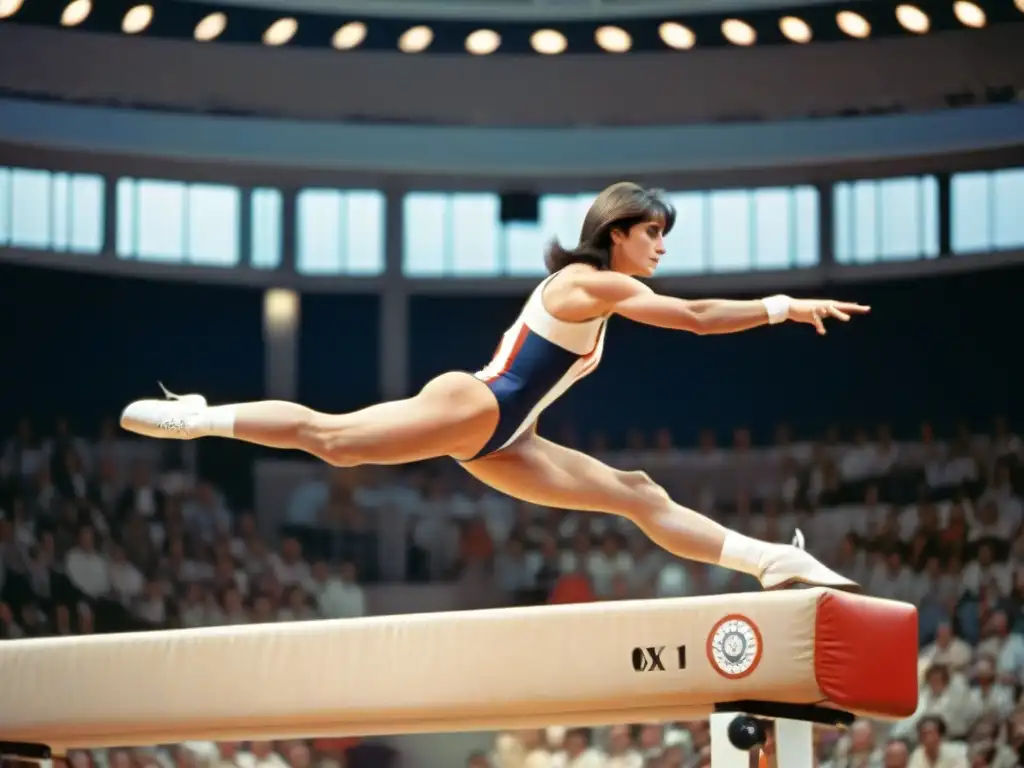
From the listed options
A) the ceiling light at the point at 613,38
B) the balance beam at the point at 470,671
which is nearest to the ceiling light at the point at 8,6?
the ceiling light at the point at 613,38

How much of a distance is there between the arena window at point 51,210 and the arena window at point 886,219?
736cm

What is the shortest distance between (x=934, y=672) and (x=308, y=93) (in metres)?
7.59

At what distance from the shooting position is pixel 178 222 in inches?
643

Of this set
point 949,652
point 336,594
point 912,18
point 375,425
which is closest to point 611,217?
point 375,425

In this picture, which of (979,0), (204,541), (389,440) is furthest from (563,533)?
(389,440)

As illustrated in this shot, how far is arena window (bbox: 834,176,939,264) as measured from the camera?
1603 centimetres

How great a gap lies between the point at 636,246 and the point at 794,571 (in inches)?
43.5

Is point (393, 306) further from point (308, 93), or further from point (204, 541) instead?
point (204, 541)

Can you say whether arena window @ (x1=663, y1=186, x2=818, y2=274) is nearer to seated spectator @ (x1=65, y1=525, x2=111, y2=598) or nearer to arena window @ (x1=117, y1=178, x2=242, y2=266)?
arena window @ (x1=117, y1=178, x2=242, y2=266)

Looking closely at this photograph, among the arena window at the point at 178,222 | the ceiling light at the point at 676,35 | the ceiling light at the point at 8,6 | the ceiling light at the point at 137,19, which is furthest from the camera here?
the arena window at the point at 178,222

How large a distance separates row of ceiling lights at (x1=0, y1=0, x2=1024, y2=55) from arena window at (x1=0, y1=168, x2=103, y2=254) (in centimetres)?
261

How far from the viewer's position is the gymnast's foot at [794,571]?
4616mm

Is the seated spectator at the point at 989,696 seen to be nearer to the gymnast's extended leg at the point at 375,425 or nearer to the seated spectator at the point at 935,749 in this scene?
the seated spectator at the point at 935,749

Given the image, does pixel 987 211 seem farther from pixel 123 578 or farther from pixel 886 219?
pixel 123 578
